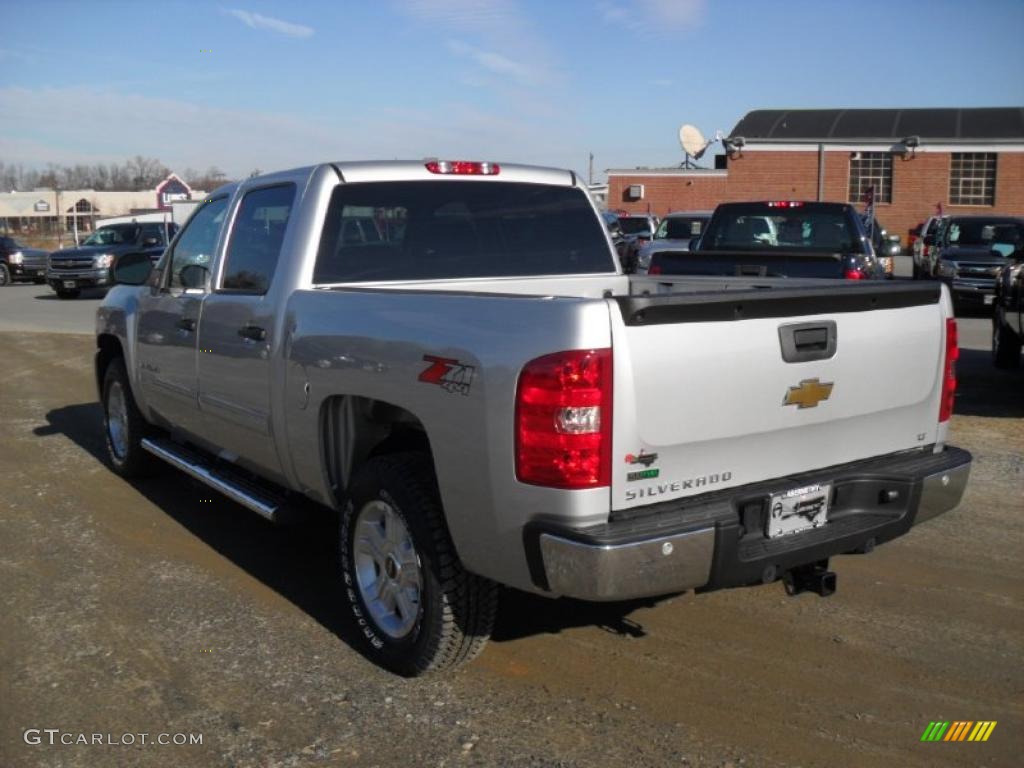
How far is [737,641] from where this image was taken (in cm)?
424

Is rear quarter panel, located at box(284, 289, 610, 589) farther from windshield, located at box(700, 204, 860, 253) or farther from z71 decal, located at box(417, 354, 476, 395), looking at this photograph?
windshield, located at box(700, 204, 860, 253)

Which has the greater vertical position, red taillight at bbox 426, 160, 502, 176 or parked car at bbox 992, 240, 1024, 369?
red taillight at bbox 426, 160, 502, 176

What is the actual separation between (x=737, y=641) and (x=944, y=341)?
1.49 metres

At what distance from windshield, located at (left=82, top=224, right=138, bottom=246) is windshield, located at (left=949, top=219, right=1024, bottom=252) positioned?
1929cm

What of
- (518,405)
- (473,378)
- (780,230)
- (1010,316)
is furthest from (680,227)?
(518,405)

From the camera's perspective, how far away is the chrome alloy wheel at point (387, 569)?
12.6 ft

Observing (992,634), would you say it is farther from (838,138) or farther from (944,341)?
(838,138)

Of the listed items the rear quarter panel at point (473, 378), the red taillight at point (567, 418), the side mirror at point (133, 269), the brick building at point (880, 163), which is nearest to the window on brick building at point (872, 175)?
the brick building at point (880, 163)

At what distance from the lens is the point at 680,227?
67.3 feet

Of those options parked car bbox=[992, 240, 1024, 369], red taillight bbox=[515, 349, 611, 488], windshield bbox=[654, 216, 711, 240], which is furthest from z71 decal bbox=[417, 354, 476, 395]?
windshield bbox=[654, 216, 711, 240]

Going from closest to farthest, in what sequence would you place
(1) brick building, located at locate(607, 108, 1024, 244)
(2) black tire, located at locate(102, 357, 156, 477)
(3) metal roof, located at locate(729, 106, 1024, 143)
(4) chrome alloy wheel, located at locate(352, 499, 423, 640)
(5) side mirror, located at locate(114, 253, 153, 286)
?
(4) chrome alloy wheel, located at locate(352, 499, 423, 640) < (5) side mirror, located at locate(114, 253, 153, 286) < (2) black tire, located at locate(102, 357, 156, 477) < (1) brick building, located at locate(607, 108, 1024, 244) < (3) metal roof, located at locate(729, 106, 1024, 143)

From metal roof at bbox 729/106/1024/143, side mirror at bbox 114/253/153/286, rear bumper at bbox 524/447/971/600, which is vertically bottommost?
rear bumper at bbox 524/447/971/600

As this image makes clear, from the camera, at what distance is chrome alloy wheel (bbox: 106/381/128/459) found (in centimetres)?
684

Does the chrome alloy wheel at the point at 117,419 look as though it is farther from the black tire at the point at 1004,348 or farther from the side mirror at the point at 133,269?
the black tire at the point at 1004,348
